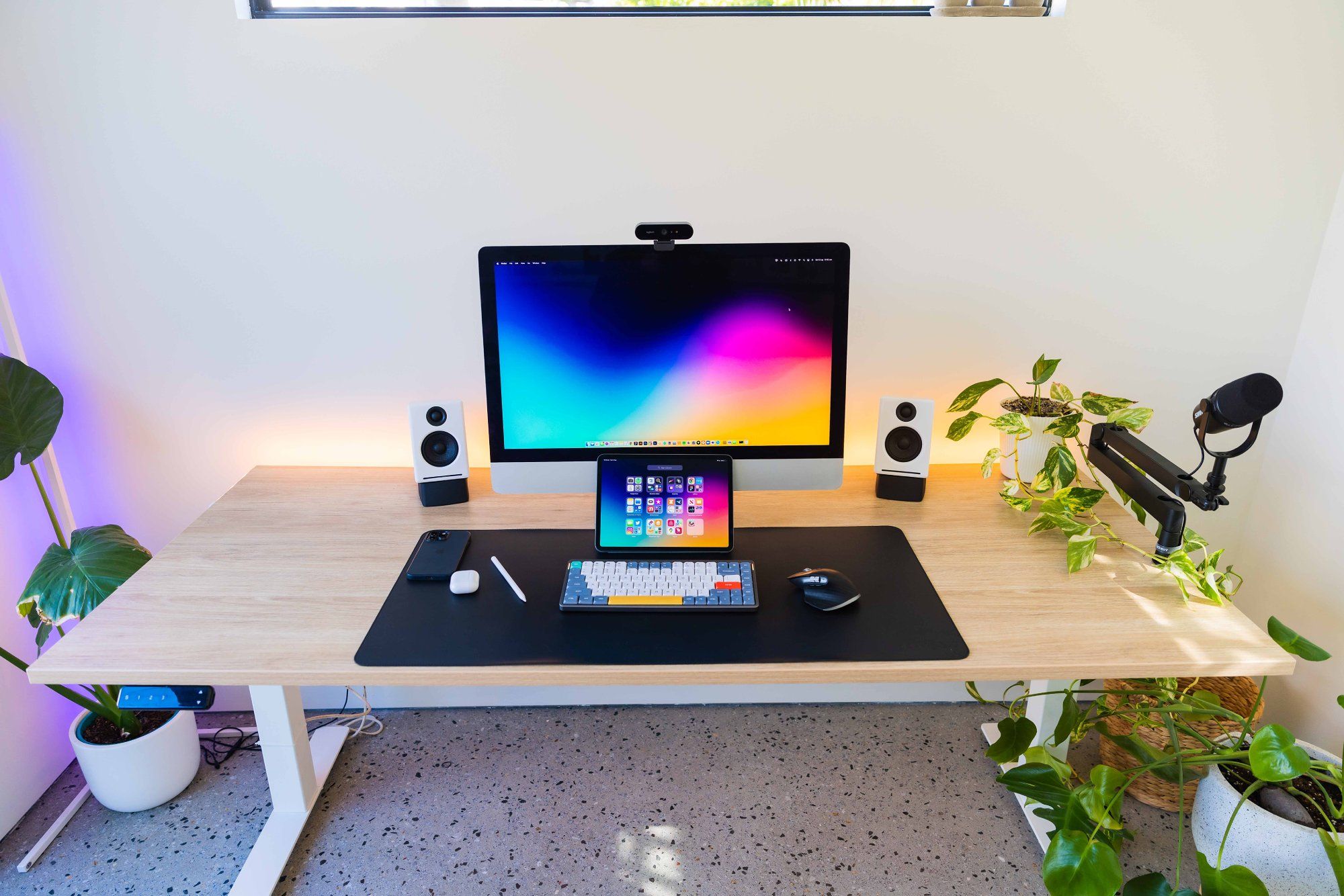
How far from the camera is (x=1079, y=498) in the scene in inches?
61.7

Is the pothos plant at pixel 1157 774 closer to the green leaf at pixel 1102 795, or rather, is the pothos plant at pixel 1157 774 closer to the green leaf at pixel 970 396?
the green leaf at pixel 1102 795

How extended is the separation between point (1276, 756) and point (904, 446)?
2.60 ft

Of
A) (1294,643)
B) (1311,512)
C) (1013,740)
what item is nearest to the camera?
(1294,643)

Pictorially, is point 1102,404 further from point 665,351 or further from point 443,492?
point 443,492

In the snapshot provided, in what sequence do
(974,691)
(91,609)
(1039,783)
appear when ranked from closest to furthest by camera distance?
1. (1039,783)
2. (91,609)
3. (974,691)

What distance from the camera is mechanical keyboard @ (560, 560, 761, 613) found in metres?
1.36

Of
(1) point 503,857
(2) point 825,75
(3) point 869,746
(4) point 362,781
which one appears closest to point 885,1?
(2) point 825,75

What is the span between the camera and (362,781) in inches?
78.7

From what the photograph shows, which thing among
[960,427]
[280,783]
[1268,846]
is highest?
[960,427]

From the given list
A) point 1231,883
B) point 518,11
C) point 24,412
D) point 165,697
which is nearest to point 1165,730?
point 1231,883

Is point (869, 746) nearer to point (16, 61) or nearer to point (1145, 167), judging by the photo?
point (1145, 167)

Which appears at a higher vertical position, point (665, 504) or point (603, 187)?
point (603, 187)

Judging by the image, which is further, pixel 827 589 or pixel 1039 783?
pixel 1039 783

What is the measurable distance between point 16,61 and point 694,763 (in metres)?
→ 2.11
